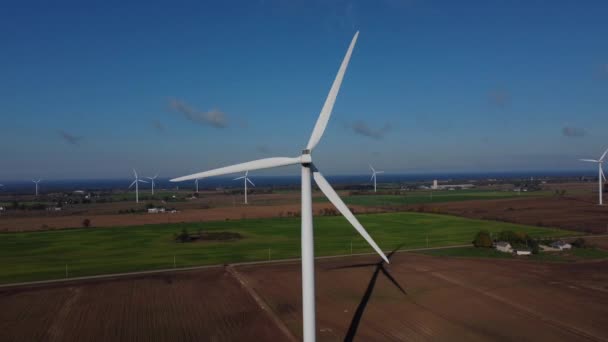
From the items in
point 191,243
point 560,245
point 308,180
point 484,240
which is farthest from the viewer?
point 191,243

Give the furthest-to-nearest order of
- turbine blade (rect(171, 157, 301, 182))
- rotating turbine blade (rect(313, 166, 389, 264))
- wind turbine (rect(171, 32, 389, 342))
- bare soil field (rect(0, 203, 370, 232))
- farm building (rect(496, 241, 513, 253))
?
bare soil field (rect(0, 203, 370, 232))
farm building (rect(496, 241, 513, 253))
rotating turbine blade (rect(313, 166, 389, 264))
turbine blade (rect(171, 157, 301, 182))
wind turbine (rect(171, 32, 389, 342))

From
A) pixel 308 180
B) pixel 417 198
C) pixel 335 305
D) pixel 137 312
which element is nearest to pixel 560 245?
pixel 335 305

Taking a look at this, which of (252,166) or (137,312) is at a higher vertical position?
(252,166)

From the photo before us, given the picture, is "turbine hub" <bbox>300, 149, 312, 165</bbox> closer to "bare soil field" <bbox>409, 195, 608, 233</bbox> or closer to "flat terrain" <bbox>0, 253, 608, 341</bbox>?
"flat terrain" <bbox>0, 253, 608, 341</bbox>

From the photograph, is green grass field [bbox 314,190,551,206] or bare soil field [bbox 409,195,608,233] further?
green grass field [bbox 314,190,551,206]

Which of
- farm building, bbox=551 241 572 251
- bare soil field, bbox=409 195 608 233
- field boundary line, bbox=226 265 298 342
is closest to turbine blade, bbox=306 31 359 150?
field boundary line, bbox=226 265 298 342

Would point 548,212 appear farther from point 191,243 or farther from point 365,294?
point 365,294
